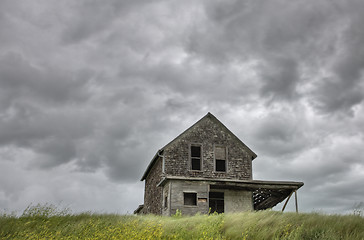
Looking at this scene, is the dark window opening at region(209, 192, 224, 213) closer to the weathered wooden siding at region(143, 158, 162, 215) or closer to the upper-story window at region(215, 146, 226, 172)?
the upper-story window at region(215, 146, 226, 172)

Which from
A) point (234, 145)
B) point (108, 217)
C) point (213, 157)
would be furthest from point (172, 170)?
point (108, 217)

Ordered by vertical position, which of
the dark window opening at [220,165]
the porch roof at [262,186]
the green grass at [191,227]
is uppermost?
the dark window opening at [220,165]

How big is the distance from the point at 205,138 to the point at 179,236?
12.0 meters

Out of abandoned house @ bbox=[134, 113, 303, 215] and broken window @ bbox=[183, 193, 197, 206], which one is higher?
abandoned house @ bbox=[134, 113, 303, 215]

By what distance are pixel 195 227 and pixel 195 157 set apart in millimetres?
10689

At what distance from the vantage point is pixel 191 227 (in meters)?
10.9

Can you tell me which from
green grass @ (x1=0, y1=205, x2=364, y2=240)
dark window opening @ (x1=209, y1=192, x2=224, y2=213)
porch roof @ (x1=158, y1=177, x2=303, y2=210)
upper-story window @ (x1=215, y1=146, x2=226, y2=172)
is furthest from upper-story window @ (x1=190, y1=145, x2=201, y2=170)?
green grass @ (x1=0, y1=205, x2=364, y2=240)

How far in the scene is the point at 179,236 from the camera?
9.87 m

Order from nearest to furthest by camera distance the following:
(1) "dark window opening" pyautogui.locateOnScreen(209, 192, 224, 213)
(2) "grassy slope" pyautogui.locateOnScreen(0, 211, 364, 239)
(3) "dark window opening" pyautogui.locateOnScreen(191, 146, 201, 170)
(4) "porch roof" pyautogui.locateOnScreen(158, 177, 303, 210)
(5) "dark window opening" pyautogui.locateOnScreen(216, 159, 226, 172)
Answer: (2) "grassy slope" pyautogui.locateOnScreen(0, 211, 364, 239) < (4) "porch roof" pyautogui.locateOnScreen(158, 177, 303, 210) < (3) "dark window opening" pyautogui.locateOnScreen(191, 146, 201, 170) < (1) "dark window opening" pyautogui.locateOnScreen(209, 192, 224, 213) < (5) "dark window opening" pyautogui.locateOnScreen(216, 159, 226, 172)

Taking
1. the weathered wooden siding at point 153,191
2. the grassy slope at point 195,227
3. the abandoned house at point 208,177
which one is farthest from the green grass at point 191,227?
the weathered wooden siding at point 153,191

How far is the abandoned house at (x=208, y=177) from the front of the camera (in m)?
19.0

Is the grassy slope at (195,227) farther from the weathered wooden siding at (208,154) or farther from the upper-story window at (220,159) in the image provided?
the upper-story window at (220,159)

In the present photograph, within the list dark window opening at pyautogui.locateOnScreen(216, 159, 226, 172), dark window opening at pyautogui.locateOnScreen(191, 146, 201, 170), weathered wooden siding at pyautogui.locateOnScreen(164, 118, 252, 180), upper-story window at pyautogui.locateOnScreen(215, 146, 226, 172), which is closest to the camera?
weathered wooden siding at pyautogui.locateOnScreen(164, 118, 252, 180)

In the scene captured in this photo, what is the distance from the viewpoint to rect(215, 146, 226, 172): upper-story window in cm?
2138
